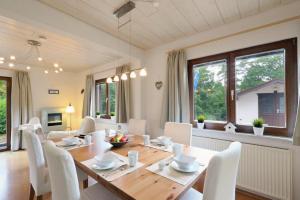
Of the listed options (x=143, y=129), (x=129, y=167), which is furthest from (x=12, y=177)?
(x=129, y=167)

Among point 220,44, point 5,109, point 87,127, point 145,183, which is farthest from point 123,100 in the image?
point 5,109

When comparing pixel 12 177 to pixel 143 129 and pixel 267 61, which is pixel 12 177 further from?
pixel 267 61

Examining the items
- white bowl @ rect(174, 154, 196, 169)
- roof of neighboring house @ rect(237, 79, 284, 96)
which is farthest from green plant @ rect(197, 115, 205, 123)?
white bowl @ rect(174, 154, 196, 169)

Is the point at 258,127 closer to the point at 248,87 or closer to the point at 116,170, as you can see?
the point at 248,87

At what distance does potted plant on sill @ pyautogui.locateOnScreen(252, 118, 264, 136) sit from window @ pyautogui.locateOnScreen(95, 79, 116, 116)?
10.8 feet

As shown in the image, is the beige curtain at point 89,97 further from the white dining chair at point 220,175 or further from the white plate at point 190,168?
the white dining chair at point 220,175

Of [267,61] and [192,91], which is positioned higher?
[267,61]

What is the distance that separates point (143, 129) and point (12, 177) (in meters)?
2.43

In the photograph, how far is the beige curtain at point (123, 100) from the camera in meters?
3.53

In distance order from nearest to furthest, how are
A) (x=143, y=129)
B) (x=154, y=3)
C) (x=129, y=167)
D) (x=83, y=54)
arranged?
(x=129, y=167) → (x=154, y=3) → (x=143, y=129) → (x=83, y=54)

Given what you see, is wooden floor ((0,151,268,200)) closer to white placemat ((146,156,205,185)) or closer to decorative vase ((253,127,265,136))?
decorative vase ((253,127,265,136))

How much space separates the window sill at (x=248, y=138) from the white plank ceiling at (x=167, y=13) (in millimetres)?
1694

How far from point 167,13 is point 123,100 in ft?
7.09

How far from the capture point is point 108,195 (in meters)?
1.39
